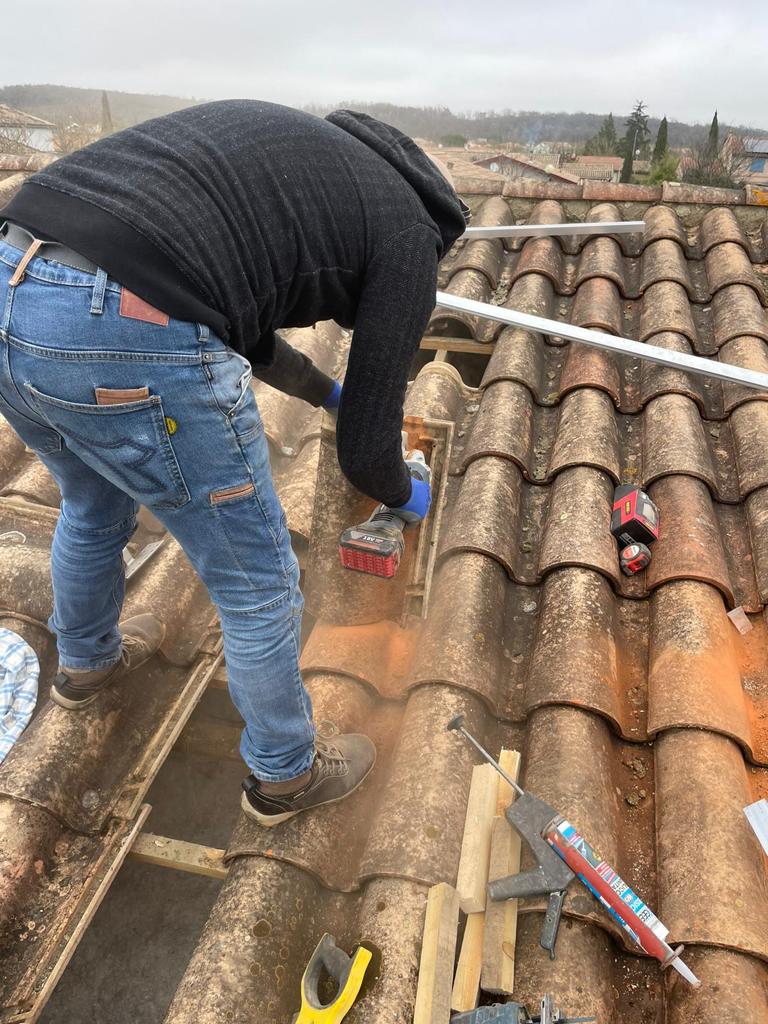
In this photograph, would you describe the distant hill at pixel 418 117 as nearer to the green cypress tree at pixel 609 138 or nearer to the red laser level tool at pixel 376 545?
the green cypress tree at pixel 609 138

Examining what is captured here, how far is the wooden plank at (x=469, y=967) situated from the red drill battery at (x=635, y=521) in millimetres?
1334

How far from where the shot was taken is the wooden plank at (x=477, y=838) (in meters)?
1.51

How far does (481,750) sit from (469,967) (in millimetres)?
432

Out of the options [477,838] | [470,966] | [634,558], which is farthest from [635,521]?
[470,966]

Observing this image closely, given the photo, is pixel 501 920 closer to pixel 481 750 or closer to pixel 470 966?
pixel 470 966

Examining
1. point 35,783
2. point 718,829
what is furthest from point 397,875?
point 35,783

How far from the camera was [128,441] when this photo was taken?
129 centimetres

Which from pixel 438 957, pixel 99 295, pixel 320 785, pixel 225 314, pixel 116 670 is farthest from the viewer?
pixel 116 670

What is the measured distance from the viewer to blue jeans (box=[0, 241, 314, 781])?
1218mm

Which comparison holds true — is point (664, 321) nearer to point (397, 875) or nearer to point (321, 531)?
point (321, 531)

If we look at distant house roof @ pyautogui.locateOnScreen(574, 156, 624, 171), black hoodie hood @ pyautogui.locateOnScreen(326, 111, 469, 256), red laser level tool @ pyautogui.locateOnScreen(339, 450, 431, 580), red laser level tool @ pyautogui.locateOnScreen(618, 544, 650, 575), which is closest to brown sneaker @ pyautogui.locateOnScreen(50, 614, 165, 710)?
red laser level tool @ pyautogui.locateOnScreen(339, 450, 431, 580)

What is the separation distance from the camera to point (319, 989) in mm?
1493

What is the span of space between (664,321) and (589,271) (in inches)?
28.8

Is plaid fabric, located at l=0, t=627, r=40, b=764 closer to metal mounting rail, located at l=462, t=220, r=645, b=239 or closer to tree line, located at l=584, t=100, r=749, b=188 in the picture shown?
metal mounting rail, located at l=462, t=220, r=645, b=239
